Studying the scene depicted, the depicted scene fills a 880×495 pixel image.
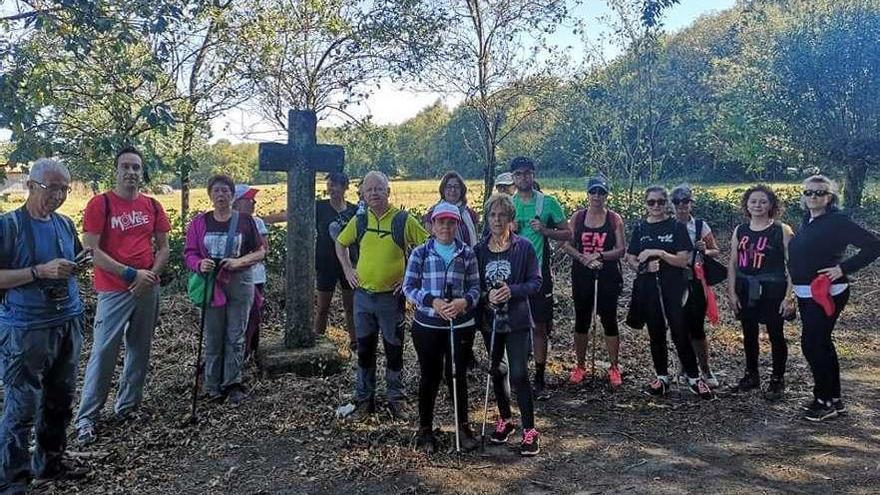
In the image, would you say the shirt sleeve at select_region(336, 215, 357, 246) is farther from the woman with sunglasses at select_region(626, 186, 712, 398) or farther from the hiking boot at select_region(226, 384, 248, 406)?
the woman with sunglasses at select_region(626, 186, 712, 398)

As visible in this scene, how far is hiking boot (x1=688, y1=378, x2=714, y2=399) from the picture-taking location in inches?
209

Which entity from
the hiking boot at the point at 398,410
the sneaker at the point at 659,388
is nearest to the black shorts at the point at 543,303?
the sneaker at the point at 659,388

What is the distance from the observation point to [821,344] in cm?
485

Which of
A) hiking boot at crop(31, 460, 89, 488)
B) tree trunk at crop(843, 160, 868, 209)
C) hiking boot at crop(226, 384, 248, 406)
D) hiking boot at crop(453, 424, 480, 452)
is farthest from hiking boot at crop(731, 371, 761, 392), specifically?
tree trunk at crop(843, 160, 868, 209)

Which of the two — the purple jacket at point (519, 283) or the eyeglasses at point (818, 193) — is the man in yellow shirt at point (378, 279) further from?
the eyeglasses at point (818, 193)

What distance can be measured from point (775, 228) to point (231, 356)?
471 centimetres

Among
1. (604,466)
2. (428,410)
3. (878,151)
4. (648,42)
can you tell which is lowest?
(604,466)

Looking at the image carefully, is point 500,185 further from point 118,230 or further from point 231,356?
point 118,230

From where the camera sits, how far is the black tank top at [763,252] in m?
5.24

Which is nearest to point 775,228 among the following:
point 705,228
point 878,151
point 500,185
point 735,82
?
point 705,228

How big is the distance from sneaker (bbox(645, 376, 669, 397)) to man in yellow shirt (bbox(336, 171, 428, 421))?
2212 millimetres

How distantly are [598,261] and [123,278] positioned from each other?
377cm

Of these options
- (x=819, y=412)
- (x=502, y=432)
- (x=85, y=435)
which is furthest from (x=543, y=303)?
(x=85, y=435)

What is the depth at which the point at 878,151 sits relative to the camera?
13.5m
